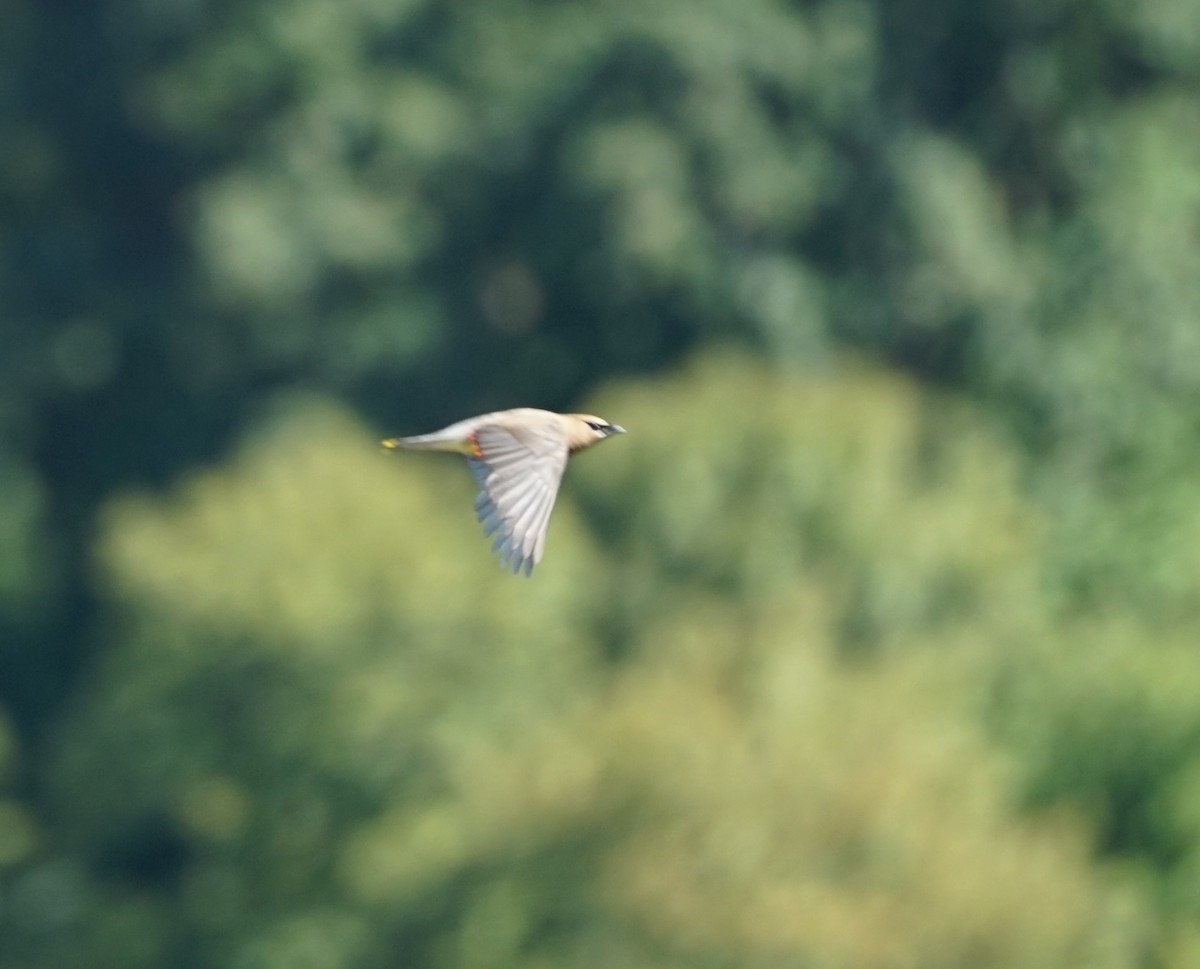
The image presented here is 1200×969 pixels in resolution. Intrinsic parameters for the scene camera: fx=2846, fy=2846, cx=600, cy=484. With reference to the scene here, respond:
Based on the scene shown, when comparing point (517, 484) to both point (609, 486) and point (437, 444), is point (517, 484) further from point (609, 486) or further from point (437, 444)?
point (609, 486)

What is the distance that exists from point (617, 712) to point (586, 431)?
865cm

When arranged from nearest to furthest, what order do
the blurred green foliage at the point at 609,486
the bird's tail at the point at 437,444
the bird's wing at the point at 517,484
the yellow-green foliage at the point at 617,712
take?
the bird's wing at the point at 517,484 < the bird's tail at the point at 437,444 < the yellow-green foliage at the point at 617,712 < the blurred green foliage at the point at 609,486

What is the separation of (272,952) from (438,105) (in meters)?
11.7

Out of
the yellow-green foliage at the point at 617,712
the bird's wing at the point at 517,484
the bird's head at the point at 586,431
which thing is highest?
the yellow-green foliage at the point at 617,712

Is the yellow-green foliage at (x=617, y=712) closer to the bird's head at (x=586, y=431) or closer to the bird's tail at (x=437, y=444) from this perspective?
the bird's head at (x=586, y=431)

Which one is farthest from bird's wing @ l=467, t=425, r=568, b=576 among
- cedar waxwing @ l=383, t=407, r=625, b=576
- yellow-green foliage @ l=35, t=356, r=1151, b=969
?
yellow-green foliage @ l=35, t=356, r=1151, b=969

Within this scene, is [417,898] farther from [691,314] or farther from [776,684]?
[691,314]

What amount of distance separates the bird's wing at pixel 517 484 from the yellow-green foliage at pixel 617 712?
7205 mm

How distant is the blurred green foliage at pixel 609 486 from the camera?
57.2ft

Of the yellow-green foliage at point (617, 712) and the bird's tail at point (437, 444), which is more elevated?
the yellow-green foliage at point (617, 712)

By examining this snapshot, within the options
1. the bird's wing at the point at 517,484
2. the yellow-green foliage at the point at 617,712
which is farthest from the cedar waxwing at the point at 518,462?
the yellow-green foliage at the point at 617,712

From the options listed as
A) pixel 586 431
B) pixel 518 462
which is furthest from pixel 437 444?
pixel 586 431

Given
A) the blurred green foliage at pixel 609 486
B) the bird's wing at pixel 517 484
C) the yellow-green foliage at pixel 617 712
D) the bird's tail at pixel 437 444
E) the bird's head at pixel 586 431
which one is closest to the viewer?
the bird's wing at pixel 517 484

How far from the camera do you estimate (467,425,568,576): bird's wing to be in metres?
8.02
